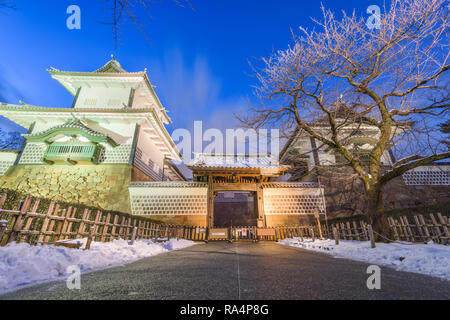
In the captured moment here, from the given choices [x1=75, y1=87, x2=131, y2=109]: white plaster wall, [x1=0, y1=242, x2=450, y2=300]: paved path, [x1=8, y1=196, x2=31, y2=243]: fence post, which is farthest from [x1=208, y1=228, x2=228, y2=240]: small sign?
[x1=75, y1=87, x2=131, y2=109]: white plaster wall

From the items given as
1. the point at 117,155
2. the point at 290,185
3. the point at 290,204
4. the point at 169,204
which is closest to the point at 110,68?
the point at 117,155

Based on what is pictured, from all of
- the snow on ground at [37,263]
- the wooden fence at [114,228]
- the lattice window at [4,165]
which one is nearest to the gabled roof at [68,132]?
the lattice window at [4,165]

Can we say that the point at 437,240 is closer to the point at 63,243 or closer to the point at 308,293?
the point at 308,293

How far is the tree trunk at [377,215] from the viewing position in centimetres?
570

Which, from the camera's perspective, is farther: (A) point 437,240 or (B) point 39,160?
(B) point 39,160

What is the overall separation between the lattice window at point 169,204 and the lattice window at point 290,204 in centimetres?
470

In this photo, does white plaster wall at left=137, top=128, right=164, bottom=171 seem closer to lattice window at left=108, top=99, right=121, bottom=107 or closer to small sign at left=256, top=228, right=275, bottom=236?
lattice window at left=108, top=99, right=121, bottom=107

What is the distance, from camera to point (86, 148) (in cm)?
1159

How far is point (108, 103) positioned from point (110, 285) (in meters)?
16.8

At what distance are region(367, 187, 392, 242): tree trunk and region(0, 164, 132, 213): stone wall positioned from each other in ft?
39.9

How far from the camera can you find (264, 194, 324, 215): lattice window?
1311cm

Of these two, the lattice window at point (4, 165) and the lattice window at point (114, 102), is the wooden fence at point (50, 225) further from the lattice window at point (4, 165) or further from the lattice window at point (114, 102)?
Result: the lattice window at point (4, 165)

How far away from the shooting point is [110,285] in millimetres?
1856
